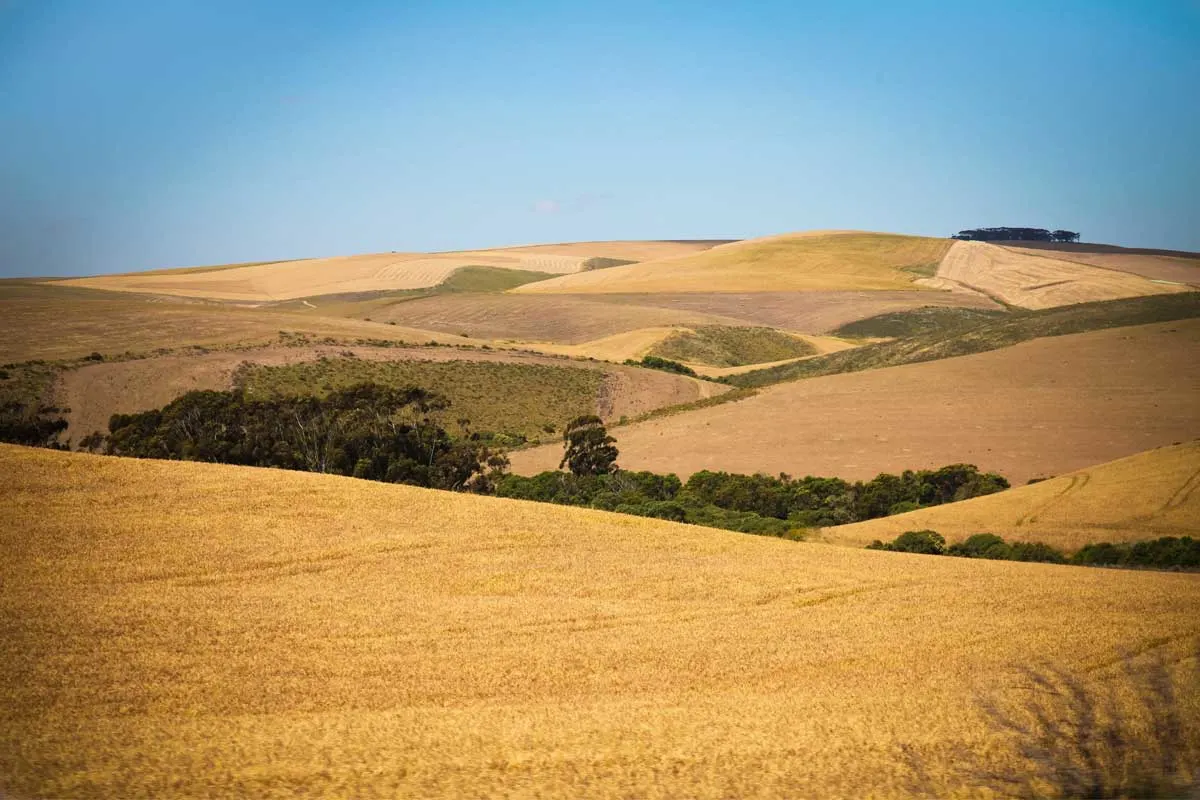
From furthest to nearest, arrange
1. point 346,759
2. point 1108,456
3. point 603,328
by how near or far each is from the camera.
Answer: point 603,328 < point 1108,456 < point 346,759

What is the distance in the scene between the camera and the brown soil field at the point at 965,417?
2247 inches

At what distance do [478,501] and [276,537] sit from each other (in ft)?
25.2

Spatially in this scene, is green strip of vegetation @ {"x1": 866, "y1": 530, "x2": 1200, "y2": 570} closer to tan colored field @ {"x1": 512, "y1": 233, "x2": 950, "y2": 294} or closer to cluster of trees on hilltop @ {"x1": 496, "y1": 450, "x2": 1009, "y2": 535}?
cluster of trees on hilltop @ {"x1": 496, "y1": 450, "x2": 1009, "y2": 535}

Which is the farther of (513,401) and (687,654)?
(513,401)

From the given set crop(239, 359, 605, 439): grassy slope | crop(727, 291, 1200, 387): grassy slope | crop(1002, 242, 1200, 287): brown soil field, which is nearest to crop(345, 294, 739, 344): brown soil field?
crop(727, 291, 1200, 387): grassy slope

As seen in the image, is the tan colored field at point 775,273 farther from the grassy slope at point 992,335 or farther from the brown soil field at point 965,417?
the brown soil field at point 965,417

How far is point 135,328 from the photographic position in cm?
10150

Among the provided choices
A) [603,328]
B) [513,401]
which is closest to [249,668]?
[513,401]

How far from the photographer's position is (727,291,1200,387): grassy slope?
298ft

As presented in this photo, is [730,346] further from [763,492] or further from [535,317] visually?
[763,492]

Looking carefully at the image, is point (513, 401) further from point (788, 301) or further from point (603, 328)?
point (788, 301)

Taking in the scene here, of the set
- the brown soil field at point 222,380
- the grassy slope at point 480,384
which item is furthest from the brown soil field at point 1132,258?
the grassy slope at point 480,384

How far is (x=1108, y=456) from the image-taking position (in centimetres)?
5338

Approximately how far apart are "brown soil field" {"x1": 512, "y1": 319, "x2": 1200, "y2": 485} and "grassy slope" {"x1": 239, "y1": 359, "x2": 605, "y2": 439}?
11.5 meters
